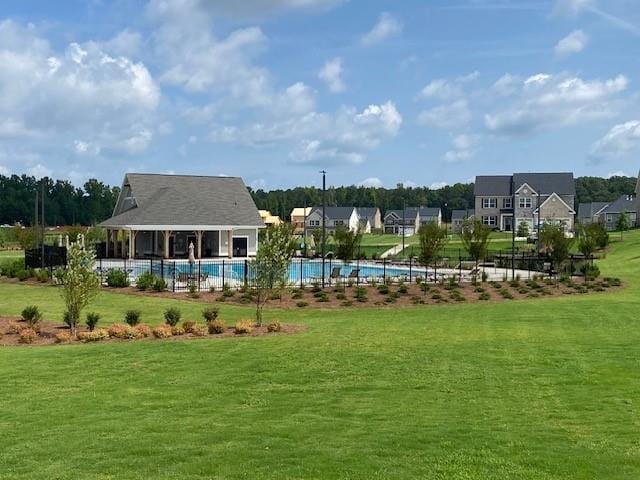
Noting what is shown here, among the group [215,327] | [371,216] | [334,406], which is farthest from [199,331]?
[371,216]

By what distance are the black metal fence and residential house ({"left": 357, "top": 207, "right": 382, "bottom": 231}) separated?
285 ft

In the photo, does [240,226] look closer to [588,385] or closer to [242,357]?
[242,357]

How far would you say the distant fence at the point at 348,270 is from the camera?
30.6 meters

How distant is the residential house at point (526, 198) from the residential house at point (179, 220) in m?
36.6

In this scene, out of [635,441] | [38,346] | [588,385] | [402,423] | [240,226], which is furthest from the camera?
[240,226]

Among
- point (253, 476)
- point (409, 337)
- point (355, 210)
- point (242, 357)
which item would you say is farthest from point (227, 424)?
point (355, 210)

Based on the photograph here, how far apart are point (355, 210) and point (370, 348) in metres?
105

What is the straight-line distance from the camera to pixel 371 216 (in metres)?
126

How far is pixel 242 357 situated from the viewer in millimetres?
12633

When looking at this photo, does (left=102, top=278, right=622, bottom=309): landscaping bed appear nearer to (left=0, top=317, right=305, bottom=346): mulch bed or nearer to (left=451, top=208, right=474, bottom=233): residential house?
(left=0, top=317, right=305, bottom=346): mulch bed

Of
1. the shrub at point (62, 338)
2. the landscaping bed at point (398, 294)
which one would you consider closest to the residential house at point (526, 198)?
the landscaping bed at point (398, 294)

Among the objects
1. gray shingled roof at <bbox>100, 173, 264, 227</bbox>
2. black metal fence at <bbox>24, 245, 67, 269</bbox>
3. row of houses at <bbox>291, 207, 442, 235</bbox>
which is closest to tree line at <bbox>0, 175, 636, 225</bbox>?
row of houses at <bbox>291, 207, 442, 235</bbox>

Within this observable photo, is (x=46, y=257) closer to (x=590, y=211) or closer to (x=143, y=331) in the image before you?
(x=143, y=331)

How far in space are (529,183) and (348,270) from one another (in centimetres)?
4722
